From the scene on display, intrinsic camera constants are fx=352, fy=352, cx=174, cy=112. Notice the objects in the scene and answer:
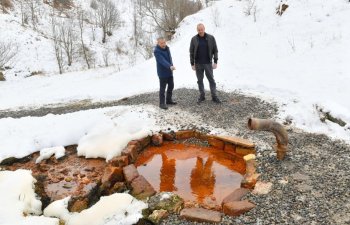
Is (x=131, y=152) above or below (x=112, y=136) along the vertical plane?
below

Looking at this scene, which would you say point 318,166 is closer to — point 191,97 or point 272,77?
point 191,97

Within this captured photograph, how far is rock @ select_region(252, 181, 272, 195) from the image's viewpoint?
4695 millimetres

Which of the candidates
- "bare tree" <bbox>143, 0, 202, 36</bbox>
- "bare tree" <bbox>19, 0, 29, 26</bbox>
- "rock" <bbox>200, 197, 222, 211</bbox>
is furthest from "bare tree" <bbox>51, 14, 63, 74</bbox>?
"rock" <bbox>200, 197, 222, 211</bbox>

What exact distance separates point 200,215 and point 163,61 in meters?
4.32

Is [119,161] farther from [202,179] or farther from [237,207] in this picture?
[237,207]

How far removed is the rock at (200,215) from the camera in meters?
4.18

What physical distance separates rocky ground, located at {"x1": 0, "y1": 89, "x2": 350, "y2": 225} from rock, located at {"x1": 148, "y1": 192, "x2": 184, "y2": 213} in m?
0.15

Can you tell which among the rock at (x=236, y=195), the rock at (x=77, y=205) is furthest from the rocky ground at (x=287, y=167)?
the rock at (x=77, y=205)

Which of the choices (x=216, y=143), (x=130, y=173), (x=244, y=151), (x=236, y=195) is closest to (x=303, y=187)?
(x=236, y=195)

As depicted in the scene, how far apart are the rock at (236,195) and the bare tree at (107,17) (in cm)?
2944

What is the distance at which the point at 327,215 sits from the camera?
13.4ft

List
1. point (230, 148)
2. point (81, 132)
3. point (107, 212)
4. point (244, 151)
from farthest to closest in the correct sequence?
point (81, 132) → point (230, 148) → point (244, 151) → point (107, 212)

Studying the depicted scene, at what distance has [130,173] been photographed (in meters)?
5.38

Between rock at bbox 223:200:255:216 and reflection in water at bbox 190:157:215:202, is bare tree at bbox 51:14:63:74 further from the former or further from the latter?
rock at bbox 223:200:255:216
